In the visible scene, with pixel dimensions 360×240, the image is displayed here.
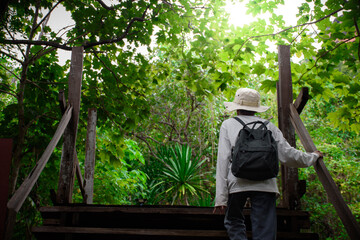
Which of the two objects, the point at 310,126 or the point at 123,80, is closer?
the point at 123,80

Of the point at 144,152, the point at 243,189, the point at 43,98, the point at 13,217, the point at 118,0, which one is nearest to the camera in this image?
the point at 13,217

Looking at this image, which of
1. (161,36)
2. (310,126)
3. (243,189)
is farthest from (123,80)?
(310,126)

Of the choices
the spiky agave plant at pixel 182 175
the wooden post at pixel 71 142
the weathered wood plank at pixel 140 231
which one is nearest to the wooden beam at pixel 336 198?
the weathered wood plank at pixel 140 231

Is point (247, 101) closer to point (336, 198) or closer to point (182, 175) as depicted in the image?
point (336, 198)

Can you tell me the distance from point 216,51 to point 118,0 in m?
1.69

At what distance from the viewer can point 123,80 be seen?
579 cm

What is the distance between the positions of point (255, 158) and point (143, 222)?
5.05ft

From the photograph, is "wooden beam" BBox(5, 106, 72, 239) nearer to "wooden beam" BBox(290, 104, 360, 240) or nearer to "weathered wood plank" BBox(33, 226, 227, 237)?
"weathered wood plank" BBox(33, 226, 227, 237)

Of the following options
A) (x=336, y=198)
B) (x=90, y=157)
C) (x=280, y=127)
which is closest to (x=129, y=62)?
(x=90, y=157)

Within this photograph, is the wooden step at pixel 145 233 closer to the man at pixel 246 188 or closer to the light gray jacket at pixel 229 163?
the man at pixel 246 188

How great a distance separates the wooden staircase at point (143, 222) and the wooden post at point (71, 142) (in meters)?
0.31

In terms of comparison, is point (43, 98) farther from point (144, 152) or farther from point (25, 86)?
point (144, 152)

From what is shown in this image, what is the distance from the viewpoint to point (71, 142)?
3359 millimetres

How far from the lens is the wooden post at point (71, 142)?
3201 mm
